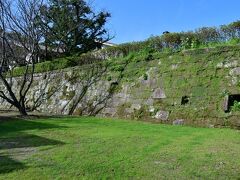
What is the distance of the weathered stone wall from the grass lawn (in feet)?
4.37

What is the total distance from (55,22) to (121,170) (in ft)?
70.6

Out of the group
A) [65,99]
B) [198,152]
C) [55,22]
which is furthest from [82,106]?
[55,22]

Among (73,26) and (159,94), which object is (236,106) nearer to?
(159,94)

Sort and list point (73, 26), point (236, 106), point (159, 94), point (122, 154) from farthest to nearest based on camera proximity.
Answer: point (73, 26), point (159, 94), point (236, 106), point (122, 154)

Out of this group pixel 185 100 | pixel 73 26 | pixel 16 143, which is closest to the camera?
pixel 16 143

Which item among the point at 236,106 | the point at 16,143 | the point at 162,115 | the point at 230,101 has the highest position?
the point at 230,101

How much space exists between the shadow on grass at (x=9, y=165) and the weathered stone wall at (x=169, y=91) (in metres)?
5.31

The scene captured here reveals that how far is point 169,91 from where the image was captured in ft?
37.0

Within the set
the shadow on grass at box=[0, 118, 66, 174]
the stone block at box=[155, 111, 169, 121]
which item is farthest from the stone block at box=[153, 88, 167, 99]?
the shadow on grass at box=[0, 118, 66, 174]

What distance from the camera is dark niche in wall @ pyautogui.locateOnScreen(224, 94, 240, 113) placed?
30.9 ft

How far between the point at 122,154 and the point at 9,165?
176 centimetres

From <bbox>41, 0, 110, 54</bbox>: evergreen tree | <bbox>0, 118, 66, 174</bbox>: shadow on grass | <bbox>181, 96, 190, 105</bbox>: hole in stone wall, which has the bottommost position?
<bbox>0, 118, 66, 174</bbox>: shadow on grass

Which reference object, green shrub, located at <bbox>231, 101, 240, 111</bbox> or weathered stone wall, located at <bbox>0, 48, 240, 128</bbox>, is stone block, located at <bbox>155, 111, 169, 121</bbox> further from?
green shrub, located at <bbox>231, 101, 240, 111</bbox>

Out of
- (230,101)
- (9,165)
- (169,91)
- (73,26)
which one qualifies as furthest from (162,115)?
(73,26)
